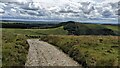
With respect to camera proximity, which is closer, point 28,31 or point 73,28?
point 28,31

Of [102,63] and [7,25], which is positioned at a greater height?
[102,63]

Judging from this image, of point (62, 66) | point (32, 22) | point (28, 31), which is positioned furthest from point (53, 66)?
point (32, 22)

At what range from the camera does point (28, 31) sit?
97312mm

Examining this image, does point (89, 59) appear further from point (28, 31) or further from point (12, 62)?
point (28, 31)

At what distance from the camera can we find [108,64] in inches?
931

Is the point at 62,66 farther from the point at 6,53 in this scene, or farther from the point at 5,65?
the point at 5,65

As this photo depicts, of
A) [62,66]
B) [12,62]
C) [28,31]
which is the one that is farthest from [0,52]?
[28,31]

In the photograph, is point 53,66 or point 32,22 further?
point 32,22

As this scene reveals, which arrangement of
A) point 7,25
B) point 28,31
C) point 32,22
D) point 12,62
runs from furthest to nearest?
point 32,22 < point 7,25 < point 28,31 < point 12,62

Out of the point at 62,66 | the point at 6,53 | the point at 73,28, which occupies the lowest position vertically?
the point at 73,28

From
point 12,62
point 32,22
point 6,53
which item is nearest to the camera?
point 12,62

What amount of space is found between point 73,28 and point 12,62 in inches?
3460

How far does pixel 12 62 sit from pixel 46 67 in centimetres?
442

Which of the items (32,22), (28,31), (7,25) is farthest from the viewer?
(32,22)
